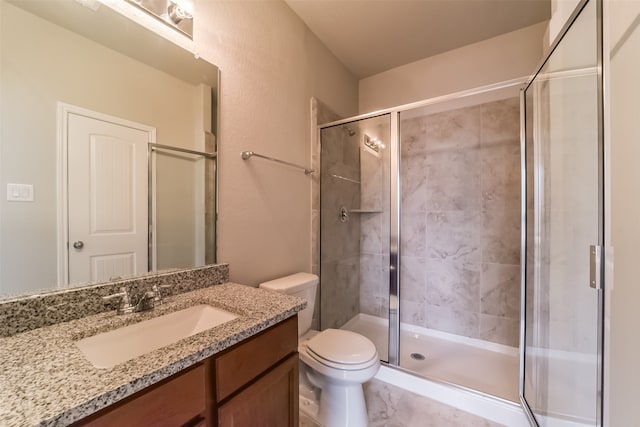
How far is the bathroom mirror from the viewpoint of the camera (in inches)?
29.6

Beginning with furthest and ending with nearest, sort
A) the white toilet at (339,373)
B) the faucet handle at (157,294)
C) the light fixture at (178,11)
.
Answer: the white toilet at (339,373), the light fixture at (178,11), the faucet handle at (157,294)

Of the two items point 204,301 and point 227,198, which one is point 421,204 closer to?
point 227,198

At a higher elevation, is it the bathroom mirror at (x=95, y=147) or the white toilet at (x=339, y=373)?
the bathroom mirror at (x=95, y=147)

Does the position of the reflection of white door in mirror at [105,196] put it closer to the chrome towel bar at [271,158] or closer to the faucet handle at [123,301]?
the faucet handle at [123,301]

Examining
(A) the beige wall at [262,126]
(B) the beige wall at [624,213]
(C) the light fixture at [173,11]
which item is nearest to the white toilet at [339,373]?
(A) the beige wall at [262,126]

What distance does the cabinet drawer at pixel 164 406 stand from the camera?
0.50 metres

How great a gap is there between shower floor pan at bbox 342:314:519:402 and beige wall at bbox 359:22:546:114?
2.25 m

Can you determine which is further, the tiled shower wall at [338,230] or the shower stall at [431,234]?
the tiled shower wall at [338,230]

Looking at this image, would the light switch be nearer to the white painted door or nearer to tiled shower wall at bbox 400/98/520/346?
the white painted door

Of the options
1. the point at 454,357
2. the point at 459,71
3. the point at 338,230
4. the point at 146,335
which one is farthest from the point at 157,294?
the point at 459,71

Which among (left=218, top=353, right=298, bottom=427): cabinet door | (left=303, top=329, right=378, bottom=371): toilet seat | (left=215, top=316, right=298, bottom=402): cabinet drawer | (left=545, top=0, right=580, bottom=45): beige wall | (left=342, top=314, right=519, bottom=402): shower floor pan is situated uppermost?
(left=545, top=0, right=580, bottom=45): beige wall

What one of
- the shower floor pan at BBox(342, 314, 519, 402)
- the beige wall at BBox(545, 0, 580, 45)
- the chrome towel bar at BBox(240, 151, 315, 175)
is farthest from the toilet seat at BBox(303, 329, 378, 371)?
the beige wall at BBox(545, 0, 580, 45)

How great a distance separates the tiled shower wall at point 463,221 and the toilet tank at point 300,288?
1255mm

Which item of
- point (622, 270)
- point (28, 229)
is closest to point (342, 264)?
point (622, 270)
